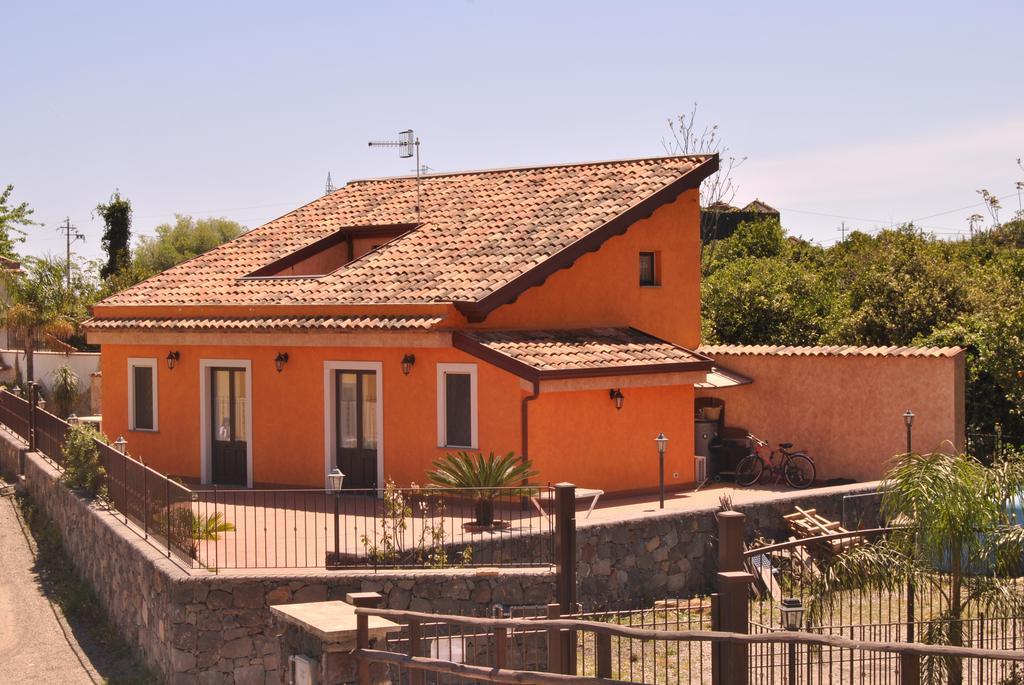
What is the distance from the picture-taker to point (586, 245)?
20016 mm

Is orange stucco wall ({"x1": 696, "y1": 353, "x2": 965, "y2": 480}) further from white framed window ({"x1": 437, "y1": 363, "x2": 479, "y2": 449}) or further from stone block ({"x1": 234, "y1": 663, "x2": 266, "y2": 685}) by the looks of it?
stone block ({"x1": 234, "y1": 663, "x2": 266, "y2": 685})

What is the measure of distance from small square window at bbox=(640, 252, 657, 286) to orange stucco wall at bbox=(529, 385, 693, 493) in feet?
9.35

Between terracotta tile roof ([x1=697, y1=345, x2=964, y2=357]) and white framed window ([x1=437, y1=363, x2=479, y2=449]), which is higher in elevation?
terracotta tile roof ([x1=697, y1=345, x2=964, y2=357])

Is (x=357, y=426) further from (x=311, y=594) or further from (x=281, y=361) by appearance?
(x=311, y=594)

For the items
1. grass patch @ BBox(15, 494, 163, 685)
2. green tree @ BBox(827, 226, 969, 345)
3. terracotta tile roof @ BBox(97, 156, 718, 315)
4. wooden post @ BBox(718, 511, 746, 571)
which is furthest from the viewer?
green tree @ BBox(827, 226, 969, 345)

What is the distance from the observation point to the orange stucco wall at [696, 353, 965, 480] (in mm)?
20234

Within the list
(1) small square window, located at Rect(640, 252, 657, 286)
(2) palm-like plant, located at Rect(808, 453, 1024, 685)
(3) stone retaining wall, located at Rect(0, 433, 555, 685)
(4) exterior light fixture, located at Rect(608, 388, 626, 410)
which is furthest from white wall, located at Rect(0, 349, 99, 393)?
(2) palm-like plant, located at Rect(808, 453, 1024, 685)

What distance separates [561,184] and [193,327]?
7.39 meters

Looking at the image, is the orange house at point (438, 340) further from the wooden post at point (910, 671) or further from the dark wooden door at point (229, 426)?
the wooden post at point (910, 671)

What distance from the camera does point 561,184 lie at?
23125 millimetres

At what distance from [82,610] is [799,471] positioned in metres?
11.7

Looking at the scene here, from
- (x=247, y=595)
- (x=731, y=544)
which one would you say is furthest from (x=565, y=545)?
(x=731, y=544)

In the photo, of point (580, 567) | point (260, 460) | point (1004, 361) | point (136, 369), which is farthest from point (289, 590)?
point (1004, 361)

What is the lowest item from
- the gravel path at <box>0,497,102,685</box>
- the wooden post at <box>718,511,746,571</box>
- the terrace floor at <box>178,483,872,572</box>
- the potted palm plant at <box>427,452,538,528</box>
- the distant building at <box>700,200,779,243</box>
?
the gravel path at <box>0,497,102,685</box>
